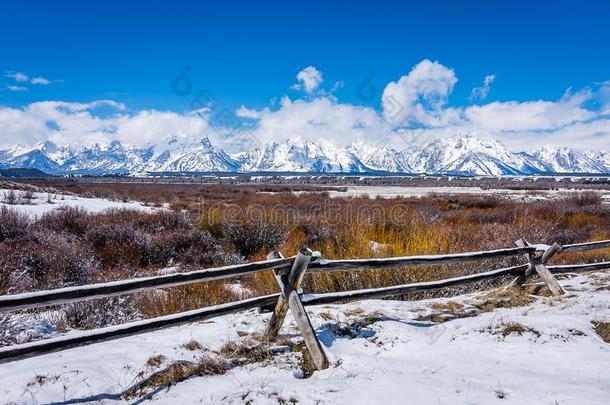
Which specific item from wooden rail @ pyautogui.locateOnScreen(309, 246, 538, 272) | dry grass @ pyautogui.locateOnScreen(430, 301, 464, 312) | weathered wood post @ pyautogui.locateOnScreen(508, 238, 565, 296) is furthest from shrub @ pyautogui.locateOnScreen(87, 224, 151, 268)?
weathered wood post @ pyautogui.locateOnScreen(508, 238, 565, 296)

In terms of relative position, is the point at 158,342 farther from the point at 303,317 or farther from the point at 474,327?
the point at 474,327

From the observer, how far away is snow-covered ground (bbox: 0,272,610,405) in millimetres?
3275

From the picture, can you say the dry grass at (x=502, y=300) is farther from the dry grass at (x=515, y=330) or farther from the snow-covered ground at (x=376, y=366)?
the dry grass at (x=515, y=330)

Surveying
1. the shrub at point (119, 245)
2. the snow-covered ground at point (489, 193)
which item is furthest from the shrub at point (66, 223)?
the snow-covered ground at point (489, 193)

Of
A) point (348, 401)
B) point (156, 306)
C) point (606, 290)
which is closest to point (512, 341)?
point (348, 401)

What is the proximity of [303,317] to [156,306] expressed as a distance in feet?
9.93

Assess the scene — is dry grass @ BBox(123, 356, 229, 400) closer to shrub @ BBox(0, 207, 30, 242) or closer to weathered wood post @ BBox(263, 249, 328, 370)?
weathered wood post @ BBox(263, 249, 328, 370)

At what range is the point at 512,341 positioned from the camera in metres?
4.44

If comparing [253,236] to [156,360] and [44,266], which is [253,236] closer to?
[44,266]

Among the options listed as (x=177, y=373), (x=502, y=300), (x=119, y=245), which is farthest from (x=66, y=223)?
(x=502, y=300)

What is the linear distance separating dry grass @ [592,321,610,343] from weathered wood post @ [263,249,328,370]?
10.9 ft

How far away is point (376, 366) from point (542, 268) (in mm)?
4119

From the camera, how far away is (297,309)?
13.5 ft

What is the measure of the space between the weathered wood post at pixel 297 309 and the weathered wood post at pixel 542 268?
4.25 metres
